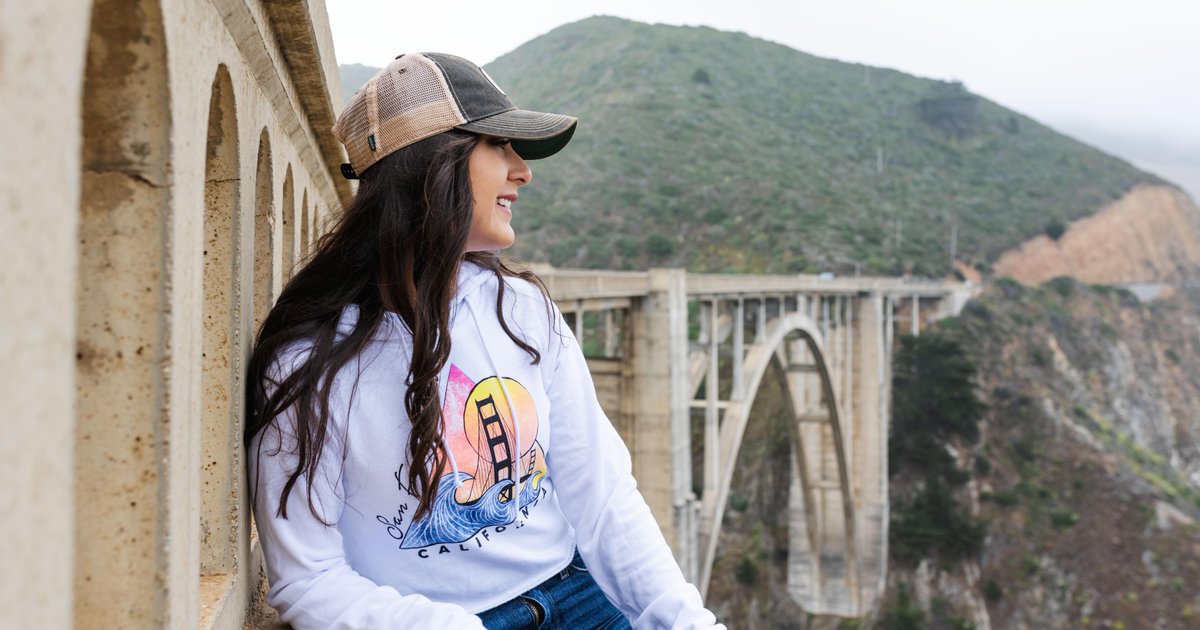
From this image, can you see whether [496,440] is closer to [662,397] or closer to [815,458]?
[662,397]

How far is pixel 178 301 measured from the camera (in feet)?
3.51

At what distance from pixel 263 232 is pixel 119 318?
1.11 meters

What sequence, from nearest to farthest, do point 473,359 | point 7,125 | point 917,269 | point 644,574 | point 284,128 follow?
point 7,125 → point 473,359 → point 644,574 → point 284,128 → point 917,269

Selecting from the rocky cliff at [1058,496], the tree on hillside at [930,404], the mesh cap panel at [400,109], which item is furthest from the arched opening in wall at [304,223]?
the tree on hillside at [930,404]

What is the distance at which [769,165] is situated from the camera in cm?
5412

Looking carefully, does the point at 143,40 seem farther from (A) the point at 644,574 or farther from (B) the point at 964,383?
(B) the point at 964,383

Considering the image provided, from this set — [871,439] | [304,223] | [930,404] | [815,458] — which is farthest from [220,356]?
[930,404]

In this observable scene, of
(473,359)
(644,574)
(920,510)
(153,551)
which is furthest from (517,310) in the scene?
(920,510)

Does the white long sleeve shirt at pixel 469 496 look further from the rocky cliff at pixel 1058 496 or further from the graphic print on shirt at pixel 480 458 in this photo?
the rocky cliff at pixel 1058 496

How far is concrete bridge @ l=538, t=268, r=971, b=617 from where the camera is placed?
40.6ft

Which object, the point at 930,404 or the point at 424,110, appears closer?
the point at 424,110

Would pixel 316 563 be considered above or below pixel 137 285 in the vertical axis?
below

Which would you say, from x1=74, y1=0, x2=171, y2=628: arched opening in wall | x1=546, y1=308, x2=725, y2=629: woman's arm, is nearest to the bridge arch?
x1=546, y1=308, x2=725, y2=629: woman's arm

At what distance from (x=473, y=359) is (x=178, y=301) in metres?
0.80
